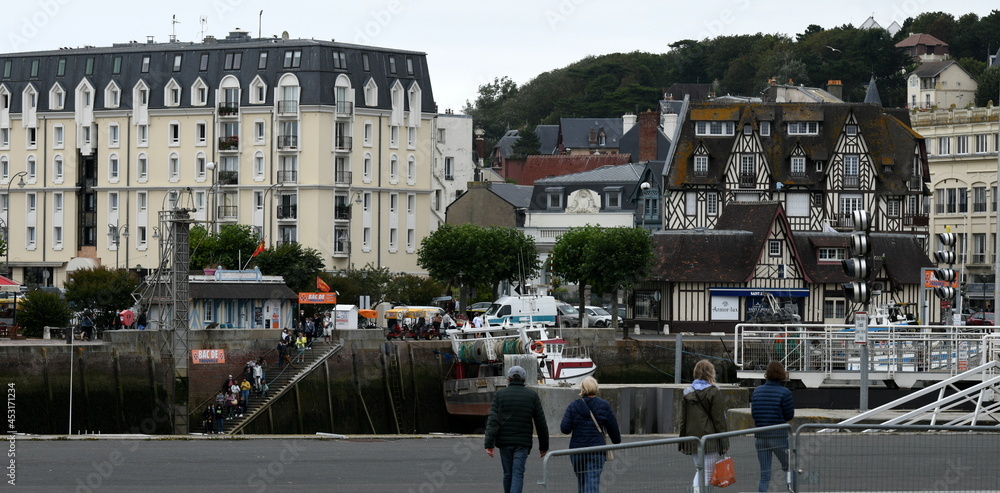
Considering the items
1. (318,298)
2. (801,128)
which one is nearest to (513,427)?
(318,298)

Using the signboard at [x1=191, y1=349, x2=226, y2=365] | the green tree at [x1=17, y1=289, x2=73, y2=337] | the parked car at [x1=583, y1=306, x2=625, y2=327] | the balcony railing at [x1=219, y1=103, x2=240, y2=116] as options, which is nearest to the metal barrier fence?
the signboard at [x1=191, y1=349, x2=226, y2=365]

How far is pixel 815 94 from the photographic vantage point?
105 metres

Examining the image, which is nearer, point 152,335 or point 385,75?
point 152,335

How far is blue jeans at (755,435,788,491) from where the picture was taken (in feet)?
47.6

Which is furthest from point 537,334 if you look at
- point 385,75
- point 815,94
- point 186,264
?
point 815,94

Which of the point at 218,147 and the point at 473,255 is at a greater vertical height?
the point at 218,147

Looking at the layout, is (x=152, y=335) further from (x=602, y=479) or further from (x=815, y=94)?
(x=815, y=94)

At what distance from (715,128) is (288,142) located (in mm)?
23014

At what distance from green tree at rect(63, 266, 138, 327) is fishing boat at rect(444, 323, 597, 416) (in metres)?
14.3

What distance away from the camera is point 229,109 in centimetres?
8744

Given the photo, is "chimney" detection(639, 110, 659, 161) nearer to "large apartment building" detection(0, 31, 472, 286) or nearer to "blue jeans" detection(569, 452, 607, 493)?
"large apartment building" detection(0, 31, 472, 286)

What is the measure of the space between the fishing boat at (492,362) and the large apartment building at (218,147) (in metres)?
36.4

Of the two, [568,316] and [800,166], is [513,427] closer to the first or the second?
[568,316]

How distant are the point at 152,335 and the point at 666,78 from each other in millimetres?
122201
